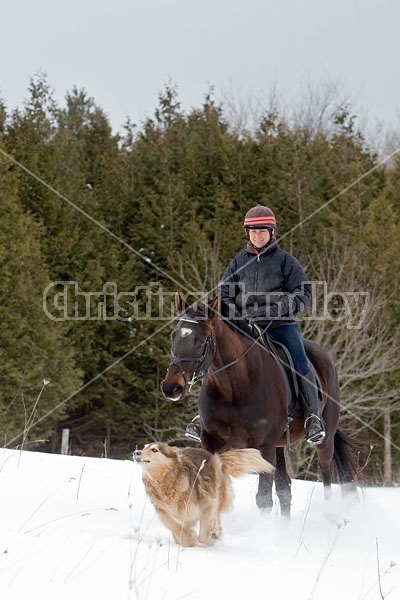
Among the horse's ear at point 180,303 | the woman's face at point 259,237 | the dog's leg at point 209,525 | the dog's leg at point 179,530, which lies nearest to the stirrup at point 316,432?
the woman's face at point 259,237

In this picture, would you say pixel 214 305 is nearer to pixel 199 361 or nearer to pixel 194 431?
pixel 199 361

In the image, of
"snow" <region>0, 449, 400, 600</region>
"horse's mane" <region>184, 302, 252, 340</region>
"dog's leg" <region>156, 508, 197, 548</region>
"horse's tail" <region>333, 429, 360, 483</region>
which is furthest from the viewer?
"horse's tail" <region>333, 429, 360, 483</region>

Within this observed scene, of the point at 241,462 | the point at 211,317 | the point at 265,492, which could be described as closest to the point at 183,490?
the point at 241,462

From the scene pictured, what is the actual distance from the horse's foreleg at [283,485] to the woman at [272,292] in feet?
1.76

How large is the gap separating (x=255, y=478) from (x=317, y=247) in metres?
17.7

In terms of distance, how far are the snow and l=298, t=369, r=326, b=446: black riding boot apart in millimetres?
802

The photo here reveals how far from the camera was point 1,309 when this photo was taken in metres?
19.8

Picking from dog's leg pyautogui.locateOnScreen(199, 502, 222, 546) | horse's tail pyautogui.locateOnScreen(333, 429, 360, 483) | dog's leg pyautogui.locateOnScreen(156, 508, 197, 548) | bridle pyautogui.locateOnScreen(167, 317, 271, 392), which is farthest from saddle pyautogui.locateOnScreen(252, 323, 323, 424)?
dog's leg pyautogui.locateOnScreen(156, 508, 197, 548)

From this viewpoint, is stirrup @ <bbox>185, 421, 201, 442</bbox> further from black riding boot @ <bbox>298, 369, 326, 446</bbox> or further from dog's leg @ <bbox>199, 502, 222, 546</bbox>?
dog's leg @ <bbox>199, 502, 222, 546</bbox>

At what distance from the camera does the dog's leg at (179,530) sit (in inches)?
177

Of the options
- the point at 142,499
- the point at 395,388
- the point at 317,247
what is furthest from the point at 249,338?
the point at 317,247

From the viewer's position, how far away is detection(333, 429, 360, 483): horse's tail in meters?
8.35

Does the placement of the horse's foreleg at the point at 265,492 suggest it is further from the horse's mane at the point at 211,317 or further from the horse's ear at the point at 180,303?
the horse's ear at the point at 180,303

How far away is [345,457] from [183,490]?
431 cm
